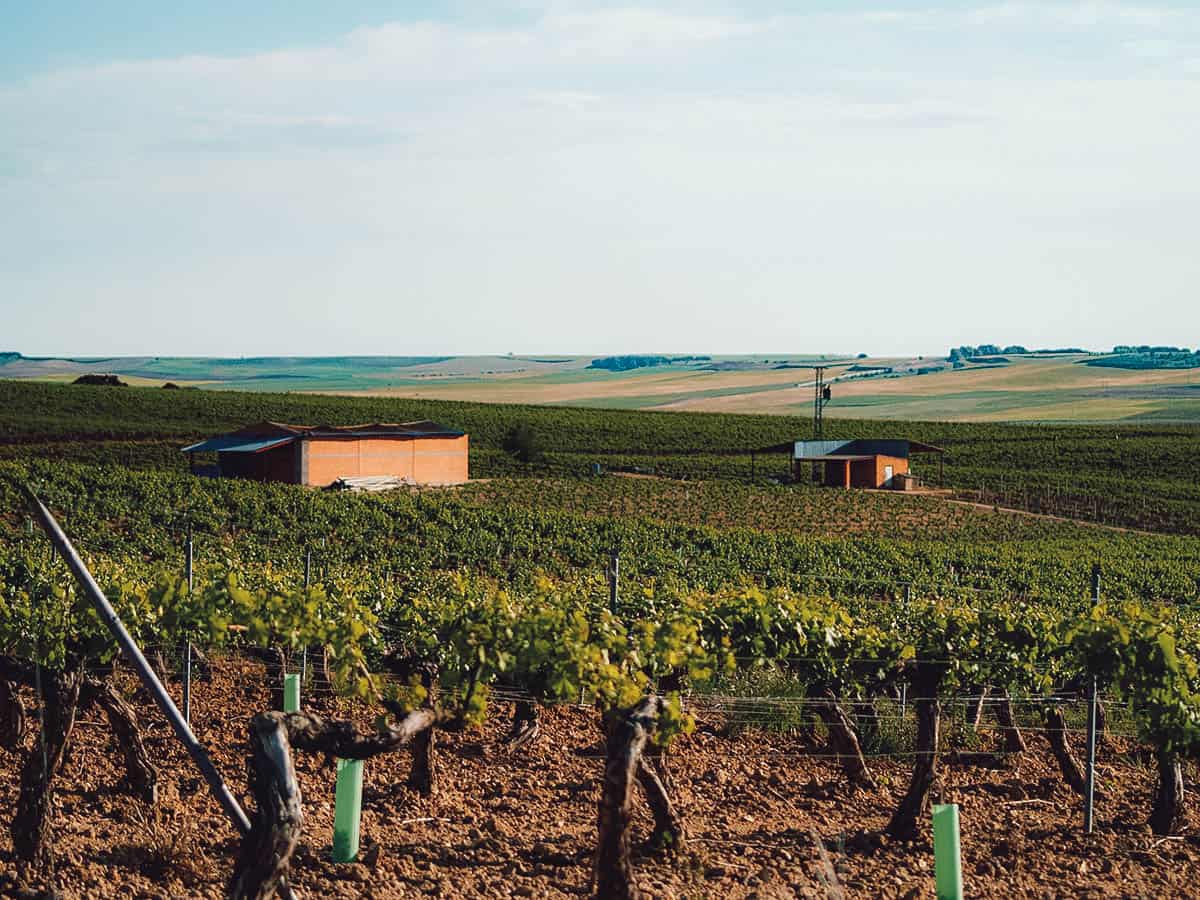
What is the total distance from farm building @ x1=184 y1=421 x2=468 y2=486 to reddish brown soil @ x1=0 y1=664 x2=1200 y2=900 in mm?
35377

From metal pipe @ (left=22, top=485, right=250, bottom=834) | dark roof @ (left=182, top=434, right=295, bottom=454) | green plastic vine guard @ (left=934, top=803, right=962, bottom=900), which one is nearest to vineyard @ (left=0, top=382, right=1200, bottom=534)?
dark roof @ (left=182, top=434, right=295, bottom=454)

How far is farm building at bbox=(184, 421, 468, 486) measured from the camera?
46.9 metres

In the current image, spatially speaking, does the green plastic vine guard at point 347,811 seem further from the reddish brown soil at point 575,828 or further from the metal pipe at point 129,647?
the metal pipe at point 129,647

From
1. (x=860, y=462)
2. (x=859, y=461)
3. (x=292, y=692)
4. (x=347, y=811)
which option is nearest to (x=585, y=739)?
(x=292, y=692)

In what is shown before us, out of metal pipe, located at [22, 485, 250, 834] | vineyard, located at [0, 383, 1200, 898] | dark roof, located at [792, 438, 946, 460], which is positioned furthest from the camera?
dark roof, located at [792, 438, 946, 460]

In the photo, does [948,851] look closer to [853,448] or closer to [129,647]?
[129,647]

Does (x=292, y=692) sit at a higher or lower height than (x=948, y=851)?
higher

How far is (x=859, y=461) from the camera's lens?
2274 inches

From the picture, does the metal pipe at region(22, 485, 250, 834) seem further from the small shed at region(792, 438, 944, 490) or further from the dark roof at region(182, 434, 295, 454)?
the small shed at region(792, 438, 944, 490)

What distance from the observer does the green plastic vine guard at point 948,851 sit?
7.98 metres

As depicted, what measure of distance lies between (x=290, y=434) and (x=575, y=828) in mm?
40457

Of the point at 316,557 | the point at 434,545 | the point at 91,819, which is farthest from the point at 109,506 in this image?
the point at 91,819

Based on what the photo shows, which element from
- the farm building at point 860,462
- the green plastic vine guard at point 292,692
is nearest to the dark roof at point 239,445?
the farm building at point 860,462

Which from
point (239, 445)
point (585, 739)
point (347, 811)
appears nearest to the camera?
point (347, 811)
